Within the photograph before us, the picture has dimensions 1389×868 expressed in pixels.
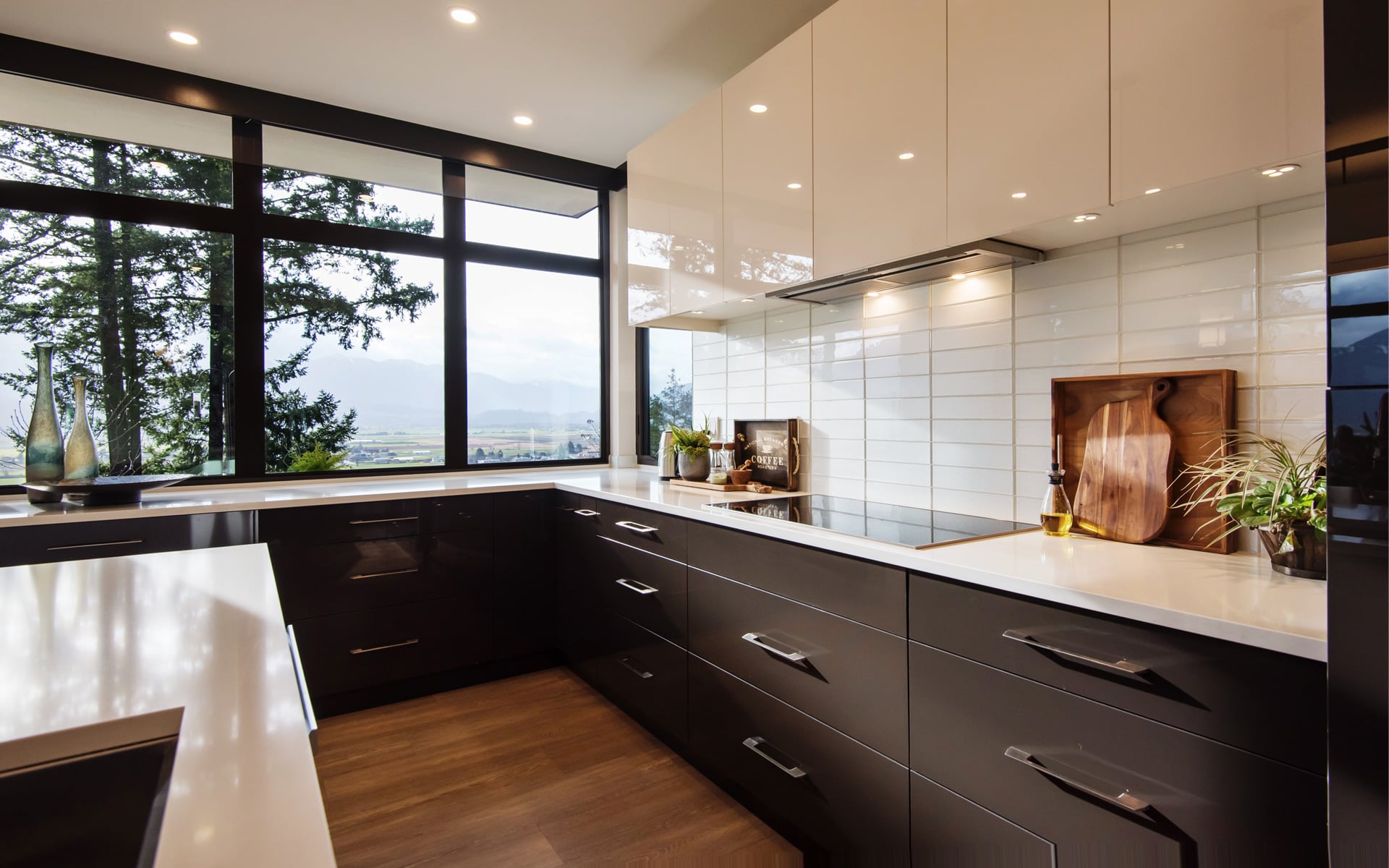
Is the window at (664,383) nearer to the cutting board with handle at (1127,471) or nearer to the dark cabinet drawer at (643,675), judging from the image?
the dark cabinet drawer at (643,675)

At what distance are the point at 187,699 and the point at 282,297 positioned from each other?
298cm

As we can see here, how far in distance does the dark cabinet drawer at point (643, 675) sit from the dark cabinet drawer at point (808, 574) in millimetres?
A: 414

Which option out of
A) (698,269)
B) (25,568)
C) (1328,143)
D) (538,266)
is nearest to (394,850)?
(25,568)

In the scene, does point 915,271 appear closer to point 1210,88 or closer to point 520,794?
point 1210,88

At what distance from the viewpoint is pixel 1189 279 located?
155cm

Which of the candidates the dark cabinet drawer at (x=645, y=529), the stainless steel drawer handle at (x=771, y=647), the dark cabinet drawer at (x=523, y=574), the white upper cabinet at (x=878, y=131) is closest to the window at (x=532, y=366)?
the dark cabinet drawer at (x=523, y=574)

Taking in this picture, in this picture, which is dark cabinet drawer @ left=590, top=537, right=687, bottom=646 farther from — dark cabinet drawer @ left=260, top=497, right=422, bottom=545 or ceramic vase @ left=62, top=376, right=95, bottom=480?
ceramic vase @ left=62, top=376, right=95, bottom=480

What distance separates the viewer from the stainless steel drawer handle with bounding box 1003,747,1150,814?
107 centimetres

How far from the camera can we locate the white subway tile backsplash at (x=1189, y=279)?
4.80ft

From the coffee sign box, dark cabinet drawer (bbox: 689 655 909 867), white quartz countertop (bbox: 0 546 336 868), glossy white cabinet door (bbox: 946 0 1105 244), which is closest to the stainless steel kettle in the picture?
the coffee sign box

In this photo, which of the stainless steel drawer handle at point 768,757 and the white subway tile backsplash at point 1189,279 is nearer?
the white subway tile backsplash at point 1189,279

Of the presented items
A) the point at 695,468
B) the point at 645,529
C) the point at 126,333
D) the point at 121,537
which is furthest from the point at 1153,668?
the point at 126,333

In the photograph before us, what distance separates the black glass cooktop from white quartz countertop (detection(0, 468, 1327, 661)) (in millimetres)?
57

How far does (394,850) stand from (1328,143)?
2.39 metres
